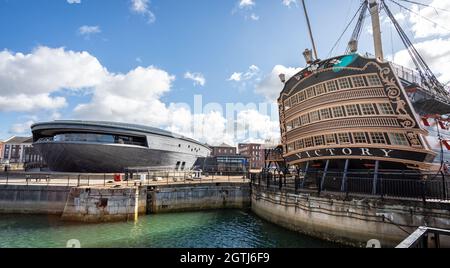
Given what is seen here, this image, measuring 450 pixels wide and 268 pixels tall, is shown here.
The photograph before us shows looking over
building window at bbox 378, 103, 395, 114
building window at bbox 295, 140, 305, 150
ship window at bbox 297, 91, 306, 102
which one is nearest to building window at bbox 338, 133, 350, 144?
building window at bbox 378, 103, 395, 114

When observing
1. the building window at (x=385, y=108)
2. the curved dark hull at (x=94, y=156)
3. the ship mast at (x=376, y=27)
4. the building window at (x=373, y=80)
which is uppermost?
the ship mast at (x=376, y=27)

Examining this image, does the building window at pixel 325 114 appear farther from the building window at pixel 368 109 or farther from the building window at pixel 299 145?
the building window at pixel 299 145

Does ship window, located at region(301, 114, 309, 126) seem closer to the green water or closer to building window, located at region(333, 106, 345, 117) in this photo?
building window, located at region(333, 106, 345, 117)

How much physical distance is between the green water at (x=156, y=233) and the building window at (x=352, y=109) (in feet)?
30.9

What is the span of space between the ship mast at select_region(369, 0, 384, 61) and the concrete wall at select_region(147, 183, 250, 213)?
18189mm

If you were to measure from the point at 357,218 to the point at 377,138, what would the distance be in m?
6.51

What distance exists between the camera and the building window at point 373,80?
1788 centimetres

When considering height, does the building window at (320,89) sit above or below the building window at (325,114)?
above

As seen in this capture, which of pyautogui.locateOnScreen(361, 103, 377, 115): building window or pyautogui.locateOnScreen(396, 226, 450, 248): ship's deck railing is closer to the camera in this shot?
pyautogui.locateOnScreen(396, 226, 450, 248): ship's deck railing

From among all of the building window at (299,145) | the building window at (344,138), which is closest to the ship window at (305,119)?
the building window at (299,145)

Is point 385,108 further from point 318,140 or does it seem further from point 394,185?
point 318,140

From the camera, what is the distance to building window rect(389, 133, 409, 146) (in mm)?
17406
